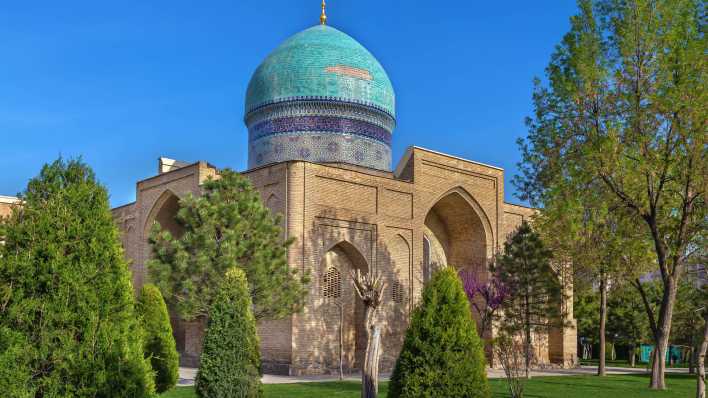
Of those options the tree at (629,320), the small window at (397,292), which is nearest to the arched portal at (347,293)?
the small window at (397,292)

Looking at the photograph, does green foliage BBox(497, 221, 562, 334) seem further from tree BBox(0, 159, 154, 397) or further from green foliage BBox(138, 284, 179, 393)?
tree BBox(0, 159, 154, 397)

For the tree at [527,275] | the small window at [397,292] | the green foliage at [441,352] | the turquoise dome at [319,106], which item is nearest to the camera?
the green foliage at [441,352]

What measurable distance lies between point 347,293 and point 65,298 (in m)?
12.7

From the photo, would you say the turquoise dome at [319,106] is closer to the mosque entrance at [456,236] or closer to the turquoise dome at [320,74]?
the turquoise dome at [320,74]

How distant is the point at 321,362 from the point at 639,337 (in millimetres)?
16706

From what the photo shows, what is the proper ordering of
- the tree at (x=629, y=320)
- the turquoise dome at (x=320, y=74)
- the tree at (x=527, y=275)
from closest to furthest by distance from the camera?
1. the tree at (x=527, y=275)
2. the turquoise dome at (x=320, y=74)
3. the tree at (x=629, y=320)

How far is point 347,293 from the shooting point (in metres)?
17.4

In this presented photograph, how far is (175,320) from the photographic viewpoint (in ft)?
68.6

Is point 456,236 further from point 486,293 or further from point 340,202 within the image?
point 340,202

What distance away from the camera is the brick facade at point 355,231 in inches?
637

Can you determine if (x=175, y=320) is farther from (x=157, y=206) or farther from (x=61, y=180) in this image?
(x=61, y=180)

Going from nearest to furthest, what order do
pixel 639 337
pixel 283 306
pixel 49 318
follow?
1. pixel 49 318
2. pixel 283 306
3. pixel 639 337

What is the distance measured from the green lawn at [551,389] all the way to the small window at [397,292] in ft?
11.1

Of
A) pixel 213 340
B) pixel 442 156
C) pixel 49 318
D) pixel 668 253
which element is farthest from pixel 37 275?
pixel 442 156
